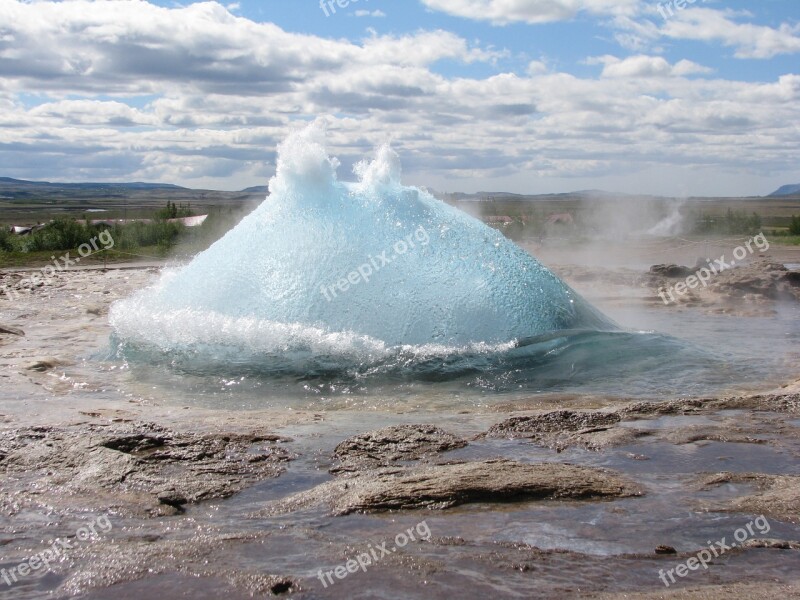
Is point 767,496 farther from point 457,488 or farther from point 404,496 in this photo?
point 404,496

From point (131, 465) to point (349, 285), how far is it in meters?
3.33

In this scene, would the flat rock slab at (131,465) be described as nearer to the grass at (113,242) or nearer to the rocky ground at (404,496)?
the rocky ground at (404,496)

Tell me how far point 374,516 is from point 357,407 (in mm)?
2014

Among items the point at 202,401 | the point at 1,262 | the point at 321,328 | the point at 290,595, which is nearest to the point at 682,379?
the point at 321,328

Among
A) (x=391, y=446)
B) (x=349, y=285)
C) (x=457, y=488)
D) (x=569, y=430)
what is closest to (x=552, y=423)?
(x=569, y=430)

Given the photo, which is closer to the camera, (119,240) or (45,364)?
(45,364)

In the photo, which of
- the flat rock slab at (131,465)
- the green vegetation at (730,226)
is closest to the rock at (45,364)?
the flat rock slab at (131,465)

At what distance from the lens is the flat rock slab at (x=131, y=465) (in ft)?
11.8

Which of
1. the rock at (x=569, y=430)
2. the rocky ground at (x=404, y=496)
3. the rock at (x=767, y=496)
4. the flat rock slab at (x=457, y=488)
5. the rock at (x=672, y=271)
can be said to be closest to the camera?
the rocky ground at (x=404, y=496)

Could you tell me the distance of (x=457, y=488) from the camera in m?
3.58

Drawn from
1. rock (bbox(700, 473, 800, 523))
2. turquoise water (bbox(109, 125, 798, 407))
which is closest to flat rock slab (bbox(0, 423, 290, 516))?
turquoise water (bbox(109, 125, 798, 407))

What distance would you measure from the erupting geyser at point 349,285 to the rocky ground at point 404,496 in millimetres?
1401

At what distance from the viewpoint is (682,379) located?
6.04 m

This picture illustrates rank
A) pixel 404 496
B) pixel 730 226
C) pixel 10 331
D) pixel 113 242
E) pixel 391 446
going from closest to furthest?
1. pixel 404 496
2. pixel 391 446
3. pixel 10 331
4. pixel 113 242
5. pixel 730 226
